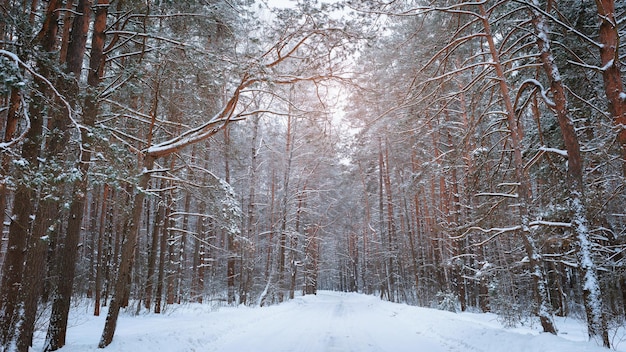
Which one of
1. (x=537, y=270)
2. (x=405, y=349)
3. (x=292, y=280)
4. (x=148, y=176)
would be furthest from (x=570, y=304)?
(x=148, y=176)

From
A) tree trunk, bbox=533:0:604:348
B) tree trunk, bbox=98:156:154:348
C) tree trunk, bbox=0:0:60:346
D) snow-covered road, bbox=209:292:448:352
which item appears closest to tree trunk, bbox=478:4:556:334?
tree trunk, bbox=533:0:604:348

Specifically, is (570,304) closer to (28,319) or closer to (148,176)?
(148,176)

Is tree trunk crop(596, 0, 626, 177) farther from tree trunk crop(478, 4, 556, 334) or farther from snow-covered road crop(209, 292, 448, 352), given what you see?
snow-covered road crop(209, 292, 448, 352)

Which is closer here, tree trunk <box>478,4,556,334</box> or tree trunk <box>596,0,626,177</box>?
tree trunk <box>596,0,626,177</box>

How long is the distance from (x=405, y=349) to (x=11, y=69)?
326 inches

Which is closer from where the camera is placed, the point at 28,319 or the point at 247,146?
the point at 28,319

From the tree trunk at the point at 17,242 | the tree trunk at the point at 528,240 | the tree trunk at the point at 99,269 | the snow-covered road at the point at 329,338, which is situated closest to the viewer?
the tree trunk at the point at 17,242

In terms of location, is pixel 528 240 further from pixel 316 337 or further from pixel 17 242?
pixel 17 242

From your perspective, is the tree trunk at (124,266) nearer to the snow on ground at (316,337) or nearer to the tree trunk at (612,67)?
the snow on ground at (316,337)

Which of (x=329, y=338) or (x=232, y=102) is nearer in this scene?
(x=232, y=102)

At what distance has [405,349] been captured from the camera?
7277 mm

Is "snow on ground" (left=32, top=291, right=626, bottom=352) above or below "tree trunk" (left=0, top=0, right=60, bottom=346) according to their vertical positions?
below

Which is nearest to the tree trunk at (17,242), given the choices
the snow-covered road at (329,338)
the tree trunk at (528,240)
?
the snow-covered road at (329,338)

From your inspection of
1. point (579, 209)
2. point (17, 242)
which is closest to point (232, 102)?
point (17, 242)
